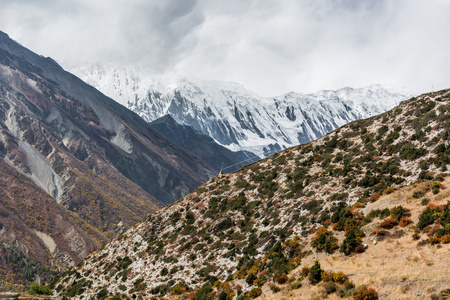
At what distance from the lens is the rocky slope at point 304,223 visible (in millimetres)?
27922

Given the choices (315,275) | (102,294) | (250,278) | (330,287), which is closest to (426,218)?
(315,275)

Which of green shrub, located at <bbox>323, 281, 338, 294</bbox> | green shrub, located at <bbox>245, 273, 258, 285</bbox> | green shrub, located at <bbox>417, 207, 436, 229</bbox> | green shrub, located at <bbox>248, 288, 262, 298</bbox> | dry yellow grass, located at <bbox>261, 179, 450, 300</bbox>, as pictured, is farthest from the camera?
green shrub, located at <bbox>245, 273, 258, 285</bbox>

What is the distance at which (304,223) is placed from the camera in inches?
1521

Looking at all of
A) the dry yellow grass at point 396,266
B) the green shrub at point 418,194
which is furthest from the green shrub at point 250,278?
the green shrub at point 418,194

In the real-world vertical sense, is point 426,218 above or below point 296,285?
above

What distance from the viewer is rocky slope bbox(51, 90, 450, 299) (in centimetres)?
2792

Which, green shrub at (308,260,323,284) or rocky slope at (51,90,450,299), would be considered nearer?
green shrub at (308,260,323,284)

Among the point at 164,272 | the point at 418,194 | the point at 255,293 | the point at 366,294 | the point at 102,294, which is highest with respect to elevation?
the point at 418,194

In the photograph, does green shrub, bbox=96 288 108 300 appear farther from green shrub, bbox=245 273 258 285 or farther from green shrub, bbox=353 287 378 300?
green shrub, bbox=353 287 378 300

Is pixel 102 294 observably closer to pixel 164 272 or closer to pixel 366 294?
pixel 164 272

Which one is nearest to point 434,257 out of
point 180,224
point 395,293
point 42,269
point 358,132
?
point 395,293

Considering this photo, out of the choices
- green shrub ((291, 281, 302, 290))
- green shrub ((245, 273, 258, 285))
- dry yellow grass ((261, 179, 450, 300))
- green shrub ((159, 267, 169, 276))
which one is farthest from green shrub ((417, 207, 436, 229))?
green shrub ((159, 267, 169, 276))

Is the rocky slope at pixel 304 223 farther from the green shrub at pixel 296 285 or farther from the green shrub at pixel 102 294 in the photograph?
the green shrub at pixel 102 294

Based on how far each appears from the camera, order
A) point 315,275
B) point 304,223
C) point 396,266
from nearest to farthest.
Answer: point 396,266 < point 315,275 < point 304,223
